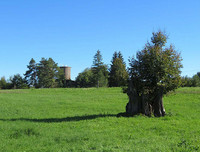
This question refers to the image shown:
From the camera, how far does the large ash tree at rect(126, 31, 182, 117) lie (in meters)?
18.8

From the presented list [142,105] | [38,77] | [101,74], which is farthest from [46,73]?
[142,105]

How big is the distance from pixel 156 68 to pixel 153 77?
1079mm

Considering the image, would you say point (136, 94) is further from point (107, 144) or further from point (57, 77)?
point (57, 77)

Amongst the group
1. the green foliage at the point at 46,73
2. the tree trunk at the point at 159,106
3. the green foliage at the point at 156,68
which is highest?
the green foliage at the point at 46,73

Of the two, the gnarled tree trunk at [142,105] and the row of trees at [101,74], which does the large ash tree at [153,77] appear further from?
the row of trees at [101,74]

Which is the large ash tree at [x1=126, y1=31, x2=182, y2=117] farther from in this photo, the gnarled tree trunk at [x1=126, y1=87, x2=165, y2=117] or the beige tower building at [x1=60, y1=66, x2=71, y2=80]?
the beige tower building at [x1=60, y1=66, x2=71, y2=80]

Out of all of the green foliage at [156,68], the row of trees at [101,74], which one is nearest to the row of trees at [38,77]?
the row of trees at [101,74]

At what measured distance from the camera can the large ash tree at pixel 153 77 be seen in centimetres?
1877

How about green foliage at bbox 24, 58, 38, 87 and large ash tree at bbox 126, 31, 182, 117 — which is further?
green foliage at bbox 24, 58, 38, 87

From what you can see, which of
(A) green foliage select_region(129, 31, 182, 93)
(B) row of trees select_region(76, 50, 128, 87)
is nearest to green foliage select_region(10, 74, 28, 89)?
(B) row of trees select_region(76, 50, 128, 87)

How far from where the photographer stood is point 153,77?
63.9 feet

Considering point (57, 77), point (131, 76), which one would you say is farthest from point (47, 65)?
point (131, 76)

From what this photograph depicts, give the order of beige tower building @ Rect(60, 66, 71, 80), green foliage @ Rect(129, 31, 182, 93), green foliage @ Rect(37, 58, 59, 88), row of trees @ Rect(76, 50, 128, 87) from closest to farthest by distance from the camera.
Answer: green foliage @ Rect(129, 31, 182, 93)
row of trees @ Rect(76, 50, 128, 87)
green foliage @ Rect(37, 58, 59, 88)
beige tower building @ Rect(60, 66, 71, 80)

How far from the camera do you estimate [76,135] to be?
39.1ft
